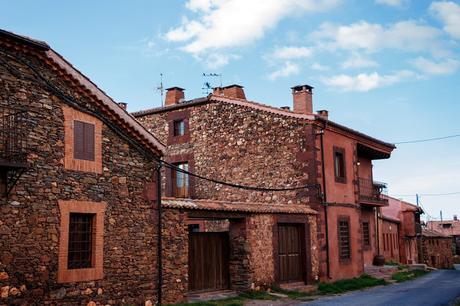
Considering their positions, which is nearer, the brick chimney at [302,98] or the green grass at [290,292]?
the green grass at [290,292]

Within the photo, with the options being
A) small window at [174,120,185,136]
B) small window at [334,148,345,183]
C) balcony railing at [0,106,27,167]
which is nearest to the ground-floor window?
balcony railing at [0,106,27,167]

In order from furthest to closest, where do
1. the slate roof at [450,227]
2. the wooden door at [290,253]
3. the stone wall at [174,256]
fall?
the slate roof at [450,227]
the wooden door at [290,253]
the stone wall at [174,256]

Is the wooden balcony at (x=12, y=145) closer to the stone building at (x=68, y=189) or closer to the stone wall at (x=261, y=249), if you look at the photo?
the stone building at (x=68, y=189)

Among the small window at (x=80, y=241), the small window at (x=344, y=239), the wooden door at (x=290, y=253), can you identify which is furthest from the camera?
the small window at (x=344, y=239)

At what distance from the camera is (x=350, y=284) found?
21250mm

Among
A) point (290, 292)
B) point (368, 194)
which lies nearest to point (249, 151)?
point (290, 292)

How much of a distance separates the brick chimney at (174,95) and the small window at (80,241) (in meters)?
14.6

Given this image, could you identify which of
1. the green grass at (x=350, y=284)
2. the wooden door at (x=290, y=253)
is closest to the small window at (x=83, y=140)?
the wooden door at (x=290, y=253)

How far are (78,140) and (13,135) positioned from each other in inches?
70.7

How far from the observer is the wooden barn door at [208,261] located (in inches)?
672

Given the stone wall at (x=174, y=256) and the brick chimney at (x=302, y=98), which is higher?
the brick chimney at (x=302, y=98)

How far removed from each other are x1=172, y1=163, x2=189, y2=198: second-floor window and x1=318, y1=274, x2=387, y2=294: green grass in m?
8.08

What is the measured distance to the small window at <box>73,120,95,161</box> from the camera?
43.8 feet

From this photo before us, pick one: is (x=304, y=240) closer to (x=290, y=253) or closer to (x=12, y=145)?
(x=290, y=253)
